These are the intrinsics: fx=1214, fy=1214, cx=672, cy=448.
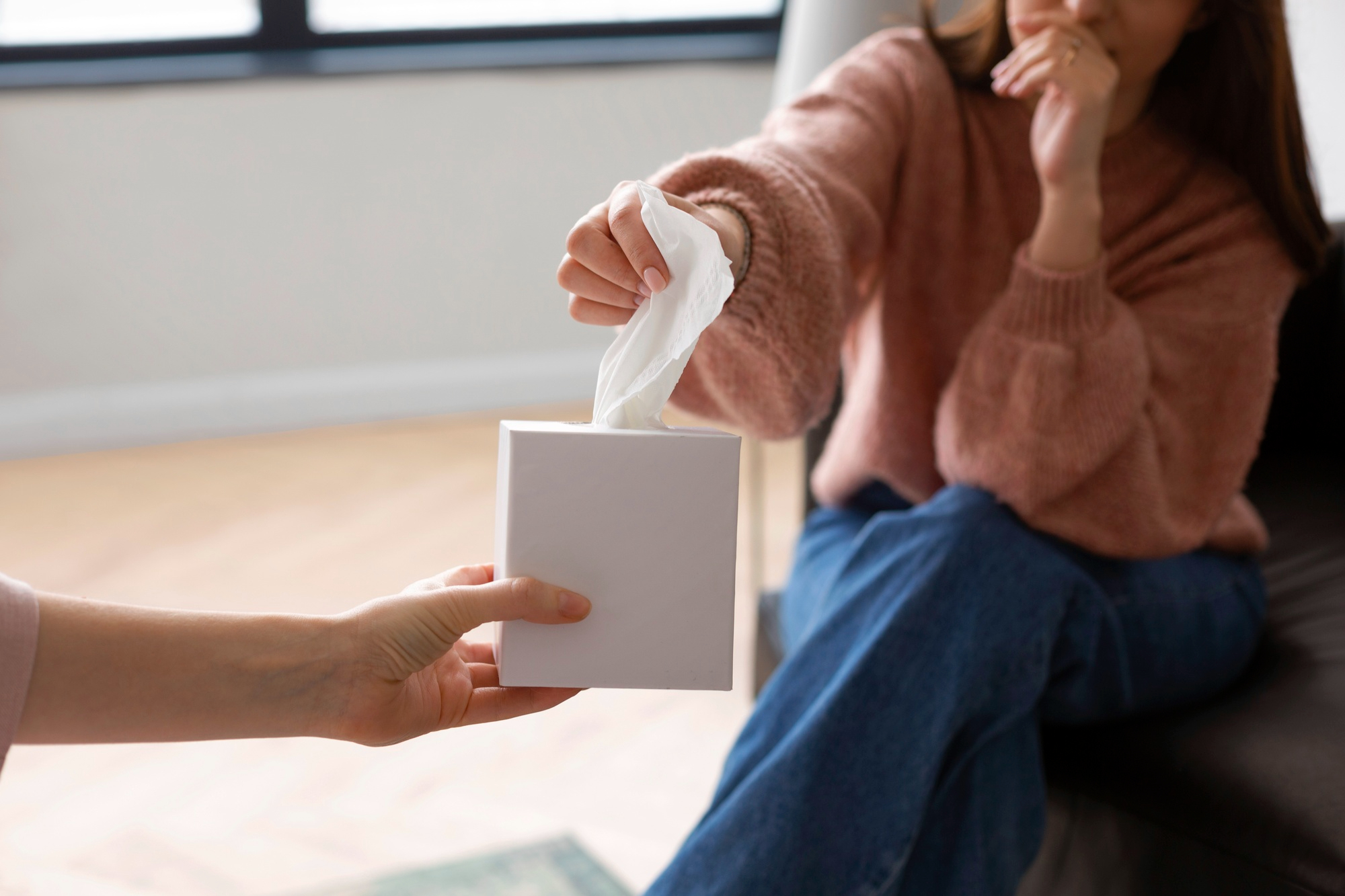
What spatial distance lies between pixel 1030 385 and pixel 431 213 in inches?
78.7

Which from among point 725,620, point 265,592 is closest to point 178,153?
point 265,592

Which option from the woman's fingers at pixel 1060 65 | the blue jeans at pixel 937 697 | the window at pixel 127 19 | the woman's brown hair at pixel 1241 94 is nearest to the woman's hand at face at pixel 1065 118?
the woman's fingers at pixel 1060 65

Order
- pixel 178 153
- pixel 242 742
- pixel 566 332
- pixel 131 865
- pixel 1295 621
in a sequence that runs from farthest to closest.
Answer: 1. pixel 566 332
2. pixel 178 153
3. pixel 242 742
4. pixel 131 865
5. pixel 1295 621

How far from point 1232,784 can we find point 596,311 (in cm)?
53

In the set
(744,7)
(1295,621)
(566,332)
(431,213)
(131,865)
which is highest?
(744,7)

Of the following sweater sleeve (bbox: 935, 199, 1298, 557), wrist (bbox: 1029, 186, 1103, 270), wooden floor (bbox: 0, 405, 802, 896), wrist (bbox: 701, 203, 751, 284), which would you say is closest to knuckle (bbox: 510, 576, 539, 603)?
wrist (bbox: 701, 203, 751, 284)

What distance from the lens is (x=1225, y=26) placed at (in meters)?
1.07

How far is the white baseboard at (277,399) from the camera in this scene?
8.26ft

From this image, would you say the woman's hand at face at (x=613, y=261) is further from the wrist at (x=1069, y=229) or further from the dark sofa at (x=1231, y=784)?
the dark sofa at (x=1231, y=784)

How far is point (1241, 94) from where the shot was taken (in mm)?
1069

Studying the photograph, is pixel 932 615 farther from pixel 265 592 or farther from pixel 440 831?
pixel 265 592

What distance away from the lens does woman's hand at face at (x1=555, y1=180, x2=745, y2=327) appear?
631 mm

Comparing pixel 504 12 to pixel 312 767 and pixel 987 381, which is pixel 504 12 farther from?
pixel 987 381

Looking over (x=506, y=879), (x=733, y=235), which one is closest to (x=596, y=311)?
(x=733, y=235)
